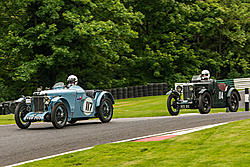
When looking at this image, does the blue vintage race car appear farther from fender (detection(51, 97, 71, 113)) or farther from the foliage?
the foliage

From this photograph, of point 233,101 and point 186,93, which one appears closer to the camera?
point 186,93

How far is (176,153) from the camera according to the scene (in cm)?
694

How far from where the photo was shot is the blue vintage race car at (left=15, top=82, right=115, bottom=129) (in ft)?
41.3

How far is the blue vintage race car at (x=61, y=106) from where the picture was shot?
12602 mm

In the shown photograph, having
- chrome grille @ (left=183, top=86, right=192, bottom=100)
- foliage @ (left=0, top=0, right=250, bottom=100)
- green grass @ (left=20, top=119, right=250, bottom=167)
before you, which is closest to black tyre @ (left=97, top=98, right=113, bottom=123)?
chrome grille @ (left=183, top=86, right=192, bottom=100)

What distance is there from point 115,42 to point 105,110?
16.7 meters

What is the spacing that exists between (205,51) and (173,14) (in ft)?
15.9

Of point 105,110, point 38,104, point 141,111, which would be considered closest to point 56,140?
point 38,104

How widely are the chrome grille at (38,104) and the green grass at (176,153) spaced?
4.83 meters

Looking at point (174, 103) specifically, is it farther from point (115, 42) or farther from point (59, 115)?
point (115, 42)

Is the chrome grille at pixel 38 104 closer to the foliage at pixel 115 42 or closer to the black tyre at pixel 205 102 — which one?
the black tyre at pixel 205 102

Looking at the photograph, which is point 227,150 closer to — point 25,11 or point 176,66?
point 25,11

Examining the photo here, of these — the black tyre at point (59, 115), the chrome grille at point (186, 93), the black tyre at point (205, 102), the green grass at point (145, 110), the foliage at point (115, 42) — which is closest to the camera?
the black tyre at point (59, 115)

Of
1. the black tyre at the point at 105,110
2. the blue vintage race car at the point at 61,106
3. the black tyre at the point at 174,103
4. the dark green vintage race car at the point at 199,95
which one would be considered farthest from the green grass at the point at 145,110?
the blue vintage race car at the point at 61,106
